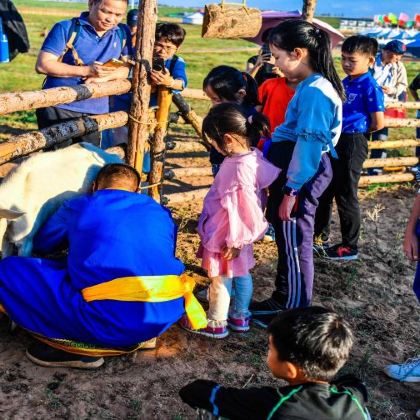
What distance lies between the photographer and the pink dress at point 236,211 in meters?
→ 3.18

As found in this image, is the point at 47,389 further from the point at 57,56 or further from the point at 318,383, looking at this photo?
the point at 57,56

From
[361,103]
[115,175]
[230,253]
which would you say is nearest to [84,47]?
[115,175]

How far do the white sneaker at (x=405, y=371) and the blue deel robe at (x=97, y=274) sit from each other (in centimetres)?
132

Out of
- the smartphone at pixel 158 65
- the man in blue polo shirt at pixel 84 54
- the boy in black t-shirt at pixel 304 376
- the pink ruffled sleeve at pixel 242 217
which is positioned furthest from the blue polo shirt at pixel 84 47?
the boy in black t-shirt at pixel 304 376

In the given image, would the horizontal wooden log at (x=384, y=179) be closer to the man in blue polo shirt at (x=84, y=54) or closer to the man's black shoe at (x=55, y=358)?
the man in blue polo shirt at (x=84, y=54)

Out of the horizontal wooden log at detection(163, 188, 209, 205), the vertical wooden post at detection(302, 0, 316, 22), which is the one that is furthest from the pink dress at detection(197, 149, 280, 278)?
the vertical wooden post at detection(302, 0, 316, 22)

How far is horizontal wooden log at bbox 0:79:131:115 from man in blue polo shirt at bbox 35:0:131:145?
0.12m

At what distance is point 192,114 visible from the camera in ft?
16.4

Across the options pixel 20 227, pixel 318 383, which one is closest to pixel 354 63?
pixel 20 227

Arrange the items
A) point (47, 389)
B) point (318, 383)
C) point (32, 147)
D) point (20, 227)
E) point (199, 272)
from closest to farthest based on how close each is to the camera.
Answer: point (318, 383), point (47, 389), point (20, 227), point (32, 147), point (199, 272)

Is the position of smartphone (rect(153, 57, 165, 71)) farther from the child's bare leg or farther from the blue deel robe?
the child's bare leg

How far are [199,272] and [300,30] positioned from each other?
6.35 ft

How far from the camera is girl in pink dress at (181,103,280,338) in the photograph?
3166 mm

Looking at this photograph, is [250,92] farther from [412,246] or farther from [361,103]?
[412,246]
